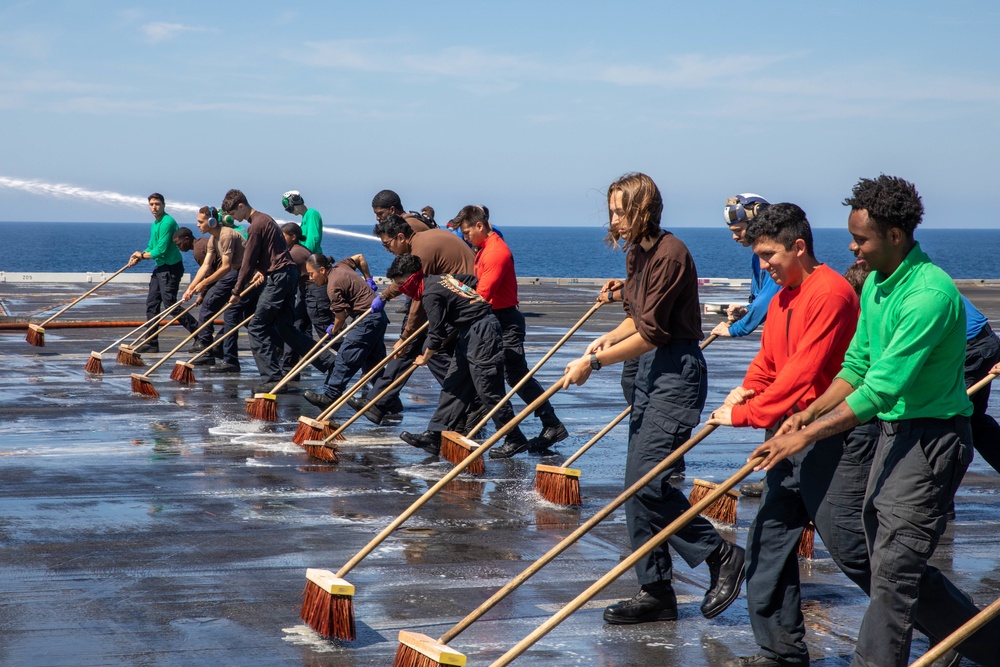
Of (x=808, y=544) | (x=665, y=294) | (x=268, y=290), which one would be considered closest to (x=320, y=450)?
(x=808, y=544)

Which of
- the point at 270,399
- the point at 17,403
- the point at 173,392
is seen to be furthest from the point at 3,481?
the point at 173,392

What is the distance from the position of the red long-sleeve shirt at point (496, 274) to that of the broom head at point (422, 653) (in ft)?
16.1

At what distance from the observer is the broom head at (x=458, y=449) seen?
8.15m

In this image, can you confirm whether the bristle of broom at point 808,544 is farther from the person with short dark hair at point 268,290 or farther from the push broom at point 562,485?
the person with short dark hair at point 268,290

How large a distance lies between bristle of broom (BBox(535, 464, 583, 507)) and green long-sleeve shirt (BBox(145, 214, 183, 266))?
31.9 feet

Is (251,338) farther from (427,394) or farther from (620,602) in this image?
(620,602)

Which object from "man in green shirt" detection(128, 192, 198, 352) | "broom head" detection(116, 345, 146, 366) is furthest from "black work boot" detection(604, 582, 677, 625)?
"man in green shirt" detection(128, 192, 198, 352)

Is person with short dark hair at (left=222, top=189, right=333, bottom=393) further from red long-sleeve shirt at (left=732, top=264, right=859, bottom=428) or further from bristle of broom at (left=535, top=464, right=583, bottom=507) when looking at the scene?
red long-sleeve shirt at (left=732, top=264, right=859, bottom=428)

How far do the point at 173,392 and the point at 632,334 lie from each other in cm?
783

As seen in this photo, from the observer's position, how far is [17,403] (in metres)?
11.3

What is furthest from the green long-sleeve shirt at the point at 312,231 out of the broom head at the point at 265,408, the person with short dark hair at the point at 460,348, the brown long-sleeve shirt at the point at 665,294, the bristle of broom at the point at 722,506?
the brown long-sleeve shirt at the point at 665,294

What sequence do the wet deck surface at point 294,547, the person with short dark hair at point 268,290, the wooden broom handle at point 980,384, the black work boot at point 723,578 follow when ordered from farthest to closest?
the person with short dark hair at point 268,290
the wooden broom handle at point 980,384
the black work boot at point 723,578
the wet deck surface at point 294,547

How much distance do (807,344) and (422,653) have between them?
5.75 feet

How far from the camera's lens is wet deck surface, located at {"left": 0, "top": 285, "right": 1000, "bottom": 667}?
15.7ft
